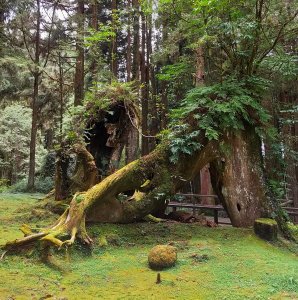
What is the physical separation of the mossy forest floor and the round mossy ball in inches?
5.9

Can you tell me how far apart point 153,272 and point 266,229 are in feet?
10.7

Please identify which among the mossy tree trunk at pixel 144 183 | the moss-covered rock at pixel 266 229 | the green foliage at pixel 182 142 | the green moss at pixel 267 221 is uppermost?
the green foliage at pixel 182 142

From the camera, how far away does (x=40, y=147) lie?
3145 cm

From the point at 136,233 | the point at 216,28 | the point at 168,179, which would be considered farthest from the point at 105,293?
the point at 216,28

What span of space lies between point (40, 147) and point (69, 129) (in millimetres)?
22770

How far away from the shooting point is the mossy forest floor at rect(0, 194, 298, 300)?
5.09 metres

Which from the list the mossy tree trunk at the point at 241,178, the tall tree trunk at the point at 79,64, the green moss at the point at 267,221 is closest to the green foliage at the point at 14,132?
the tall tree trunk at the point at 79,64

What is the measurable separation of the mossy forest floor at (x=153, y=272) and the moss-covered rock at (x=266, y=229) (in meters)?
0.20

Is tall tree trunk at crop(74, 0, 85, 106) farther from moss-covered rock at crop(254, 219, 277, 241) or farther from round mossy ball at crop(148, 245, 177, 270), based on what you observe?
round mossy ball at crop(148, 245, 177, 270)

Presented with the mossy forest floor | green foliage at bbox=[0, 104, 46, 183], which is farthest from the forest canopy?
green foliage at bbox=[0, 104, 46, 183]

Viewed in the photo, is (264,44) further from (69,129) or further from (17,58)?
(17,58)

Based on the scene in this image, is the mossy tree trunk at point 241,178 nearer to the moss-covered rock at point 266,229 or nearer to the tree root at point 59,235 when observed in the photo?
the moss-covered rock at point 266,229

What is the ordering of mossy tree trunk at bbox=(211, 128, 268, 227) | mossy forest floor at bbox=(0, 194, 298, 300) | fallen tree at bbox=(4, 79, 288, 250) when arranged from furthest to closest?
mossy tree trunk at bbox=(211, 128, 268, 227)
fallen tree at bbox=(4, 79, 288, 250)
mossy forest floor at bbox=(0, 194, 298, 300)

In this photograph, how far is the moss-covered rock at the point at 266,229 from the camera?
7.83 meters
